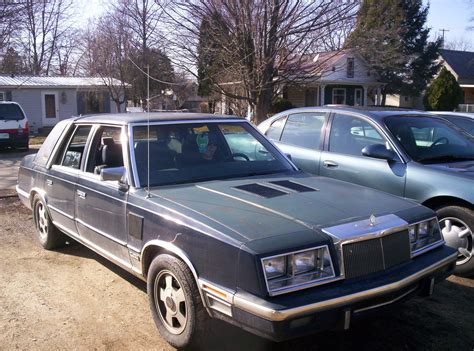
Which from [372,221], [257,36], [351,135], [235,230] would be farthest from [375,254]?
[257,36]

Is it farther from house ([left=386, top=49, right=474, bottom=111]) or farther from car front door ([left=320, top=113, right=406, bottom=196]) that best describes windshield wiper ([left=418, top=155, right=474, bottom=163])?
house ([left=386, top=49, right=474, bottom=111])

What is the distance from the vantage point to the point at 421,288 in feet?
11.3

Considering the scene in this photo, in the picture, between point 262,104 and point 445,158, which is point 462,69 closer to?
point 262,104

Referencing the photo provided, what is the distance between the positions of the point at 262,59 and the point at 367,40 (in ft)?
13.7

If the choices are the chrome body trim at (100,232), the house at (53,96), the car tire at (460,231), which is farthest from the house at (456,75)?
the chrome body trim at (100,232)

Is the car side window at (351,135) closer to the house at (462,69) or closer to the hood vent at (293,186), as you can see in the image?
the hood vent at (293,186)

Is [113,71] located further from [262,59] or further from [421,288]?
[421,288]

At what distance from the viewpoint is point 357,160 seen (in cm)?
577

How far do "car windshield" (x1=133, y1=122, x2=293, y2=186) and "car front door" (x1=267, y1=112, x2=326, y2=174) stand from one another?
151 centimetres

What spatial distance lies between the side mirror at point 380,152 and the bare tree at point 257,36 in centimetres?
793

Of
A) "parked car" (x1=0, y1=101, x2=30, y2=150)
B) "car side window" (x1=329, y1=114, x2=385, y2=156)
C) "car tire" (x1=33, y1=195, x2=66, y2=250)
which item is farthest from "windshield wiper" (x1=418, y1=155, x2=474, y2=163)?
"parked car" (x1=0, y1=101, x2=30, y2=150)

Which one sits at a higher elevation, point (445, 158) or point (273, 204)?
point (445, 158)

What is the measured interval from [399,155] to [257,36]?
8.23 metres

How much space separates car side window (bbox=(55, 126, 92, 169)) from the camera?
5203mm
